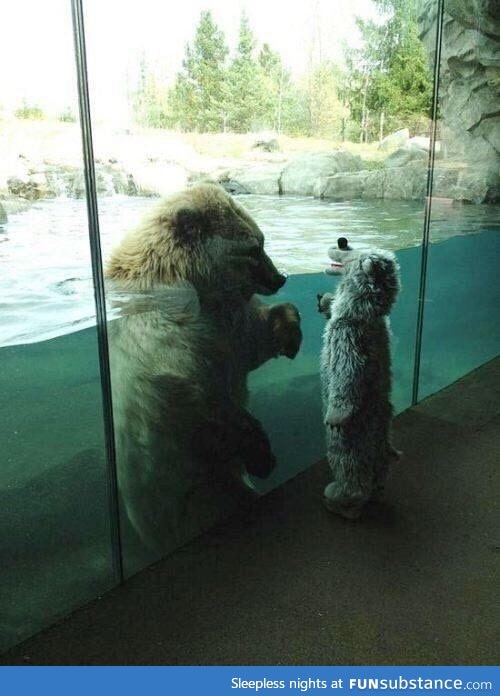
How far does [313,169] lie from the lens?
8.98 ft

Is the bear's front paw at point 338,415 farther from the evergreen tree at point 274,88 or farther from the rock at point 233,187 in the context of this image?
the evergreen tree at point 274,88

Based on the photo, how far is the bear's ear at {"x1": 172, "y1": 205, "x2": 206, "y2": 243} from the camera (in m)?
2.27

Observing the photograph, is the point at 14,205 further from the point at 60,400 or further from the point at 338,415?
the point at 338,415

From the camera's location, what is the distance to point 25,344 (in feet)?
6.05

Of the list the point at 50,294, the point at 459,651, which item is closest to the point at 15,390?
the point at 50,294

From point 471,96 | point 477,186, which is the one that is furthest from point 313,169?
point 471,96

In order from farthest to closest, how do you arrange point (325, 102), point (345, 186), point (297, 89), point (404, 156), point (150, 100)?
1. point (404, 156)
2. point (345, 186)
3. point (325, 102)
4. point (297, 89)
5. point (150, 100)

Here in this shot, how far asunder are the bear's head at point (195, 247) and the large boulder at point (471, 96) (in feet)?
6.18

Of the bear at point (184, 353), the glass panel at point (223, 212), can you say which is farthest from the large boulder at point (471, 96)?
the bear at point (184, 353)

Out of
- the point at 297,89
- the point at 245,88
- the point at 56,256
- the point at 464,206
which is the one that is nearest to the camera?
the point at 56,256

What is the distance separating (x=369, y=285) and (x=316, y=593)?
1.20 meters

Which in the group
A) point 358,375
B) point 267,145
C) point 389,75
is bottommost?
point 358,375

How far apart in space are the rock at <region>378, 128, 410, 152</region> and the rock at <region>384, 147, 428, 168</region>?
0.10 feet

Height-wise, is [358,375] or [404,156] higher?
[404,156]
